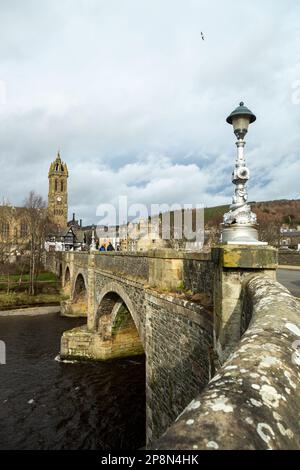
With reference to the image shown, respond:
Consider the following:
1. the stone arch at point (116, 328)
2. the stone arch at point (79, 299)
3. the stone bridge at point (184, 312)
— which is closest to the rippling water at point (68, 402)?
the stone arch at point (116, 328)

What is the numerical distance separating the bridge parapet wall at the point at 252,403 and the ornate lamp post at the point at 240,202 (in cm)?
243

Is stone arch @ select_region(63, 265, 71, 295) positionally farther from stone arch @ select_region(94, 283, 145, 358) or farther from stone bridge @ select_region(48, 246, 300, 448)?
stone bridge @ select_region(48, 246, 300, 448)

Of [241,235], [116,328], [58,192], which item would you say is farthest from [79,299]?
[58,192]

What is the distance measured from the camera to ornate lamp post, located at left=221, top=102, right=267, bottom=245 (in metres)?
4.73

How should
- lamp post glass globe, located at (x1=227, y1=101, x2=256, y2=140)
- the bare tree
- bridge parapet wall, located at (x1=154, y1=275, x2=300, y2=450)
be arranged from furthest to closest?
the bare tree
lamp post glass globe, located at (x1=227, y1=101, x2=256, y2=140)
bridge parapet wall, located at (x1=154, y1=275, x2=300, y2=450)

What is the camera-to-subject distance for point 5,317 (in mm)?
31938

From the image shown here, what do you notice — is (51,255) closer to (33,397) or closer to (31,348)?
(31,348)

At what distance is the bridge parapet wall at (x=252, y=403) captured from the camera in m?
1.42

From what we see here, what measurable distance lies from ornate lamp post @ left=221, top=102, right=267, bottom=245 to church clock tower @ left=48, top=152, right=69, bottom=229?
99119 millimetres

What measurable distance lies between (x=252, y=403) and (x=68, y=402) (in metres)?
15.9

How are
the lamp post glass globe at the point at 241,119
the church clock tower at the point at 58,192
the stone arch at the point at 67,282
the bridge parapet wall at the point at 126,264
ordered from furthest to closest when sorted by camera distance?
1. the church clock tower at the point at 58,192
2. the stone arch at the point at 67,282
3. the bridge parapet wall at the point at 126,264
4. the lamp post glass globe at the point at 241,119

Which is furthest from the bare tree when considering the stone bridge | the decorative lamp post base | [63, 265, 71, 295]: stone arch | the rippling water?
the decorative lamp post base

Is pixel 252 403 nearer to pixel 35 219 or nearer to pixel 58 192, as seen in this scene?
pixel 35 219

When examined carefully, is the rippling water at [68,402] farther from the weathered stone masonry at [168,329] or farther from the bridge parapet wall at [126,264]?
the bridge parapet wall at [126,264]
